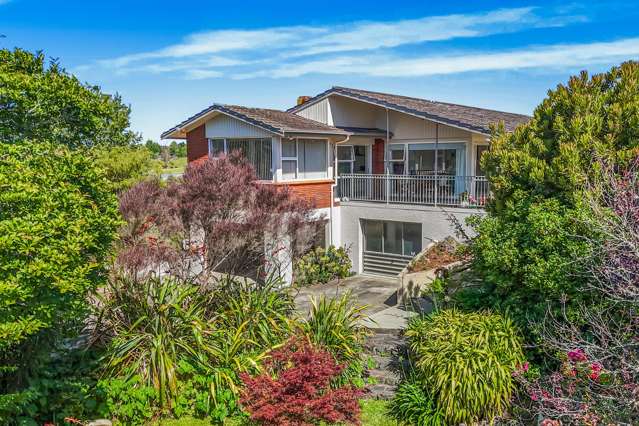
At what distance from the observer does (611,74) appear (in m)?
9.30

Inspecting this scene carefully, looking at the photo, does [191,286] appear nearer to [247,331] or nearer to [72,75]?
[247,331]

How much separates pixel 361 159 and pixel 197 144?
23.9 feet

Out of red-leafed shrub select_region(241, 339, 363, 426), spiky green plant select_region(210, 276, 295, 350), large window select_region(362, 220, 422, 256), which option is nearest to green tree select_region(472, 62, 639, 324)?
red-leafed shrub select_region(241, 339, 363, 426)

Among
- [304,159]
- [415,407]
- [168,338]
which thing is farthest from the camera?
Answer: [304,159]

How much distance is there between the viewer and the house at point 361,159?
1773 centimetres

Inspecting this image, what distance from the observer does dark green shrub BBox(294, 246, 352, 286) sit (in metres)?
17.7

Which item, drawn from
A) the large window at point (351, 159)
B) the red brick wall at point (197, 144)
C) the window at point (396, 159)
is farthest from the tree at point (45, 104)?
the window at point (396, 159)

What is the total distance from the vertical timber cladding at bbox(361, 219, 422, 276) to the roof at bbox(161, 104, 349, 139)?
400 centimetres

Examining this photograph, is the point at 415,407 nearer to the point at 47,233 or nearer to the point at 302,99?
the point at 47,233

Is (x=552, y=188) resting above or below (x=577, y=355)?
above

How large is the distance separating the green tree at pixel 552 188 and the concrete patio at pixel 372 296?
3.14 metres

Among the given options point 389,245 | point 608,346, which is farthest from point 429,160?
point 608,346

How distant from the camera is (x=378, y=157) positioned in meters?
23.2

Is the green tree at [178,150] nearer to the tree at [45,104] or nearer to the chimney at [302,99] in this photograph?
the chimney at [302,99]
